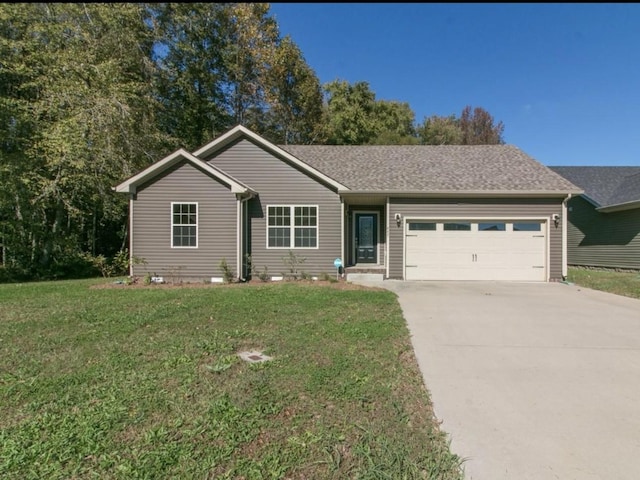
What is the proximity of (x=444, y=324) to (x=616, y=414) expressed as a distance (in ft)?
9.74

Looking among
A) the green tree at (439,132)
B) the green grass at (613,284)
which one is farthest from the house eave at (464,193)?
the green tree at (439,132)

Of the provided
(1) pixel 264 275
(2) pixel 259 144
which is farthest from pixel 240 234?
(2) pixel 259 144

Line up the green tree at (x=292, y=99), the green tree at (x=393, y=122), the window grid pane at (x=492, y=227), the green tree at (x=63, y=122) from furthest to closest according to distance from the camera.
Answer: the green tree at (x=393, y=122) → the green tree at (x=292, y=99) → the green tree at (x=63, y=122) → the window grid pane at (x=492, y=227)

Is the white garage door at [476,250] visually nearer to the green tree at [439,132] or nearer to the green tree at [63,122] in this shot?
the green tree at [63,122]

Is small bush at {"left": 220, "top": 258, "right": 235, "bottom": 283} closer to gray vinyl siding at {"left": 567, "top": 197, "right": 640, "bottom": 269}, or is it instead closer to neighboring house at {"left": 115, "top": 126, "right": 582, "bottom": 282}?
neighboring house at {"left": 115, "top": 126, "right": 582, "bottom": 282}

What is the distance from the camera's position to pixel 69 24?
14.2 meters

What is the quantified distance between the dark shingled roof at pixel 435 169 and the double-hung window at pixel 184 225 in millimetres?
4559

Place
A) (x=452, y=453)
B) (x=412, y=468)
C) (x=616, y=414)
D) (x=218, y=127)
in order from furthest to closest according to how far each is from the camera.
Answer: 1. (x=218, y=127)
2. (x=616, y=414)
3. (x=452, y=453)
4. (x=412, y=468)

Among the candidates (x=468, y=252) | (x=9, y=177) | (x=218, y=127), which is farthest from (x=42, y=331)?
(x=218, y=127)

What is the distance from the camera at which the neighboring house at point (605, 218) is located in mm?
14016

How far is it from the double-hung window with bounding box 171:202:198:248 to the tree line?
2.03 m

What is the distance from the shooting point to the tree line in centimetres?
1303

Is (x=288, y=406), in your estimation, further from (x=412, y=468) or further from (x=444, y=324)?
(x=444, y=324)

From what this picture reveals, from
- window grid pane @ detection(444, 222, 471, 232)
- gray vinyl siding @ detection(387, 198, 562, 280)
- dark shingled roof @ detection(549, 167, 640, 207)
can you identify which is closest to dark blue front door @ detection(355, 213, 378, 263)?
gray vinyl siding @ detection(387, 198, 562, 280)
